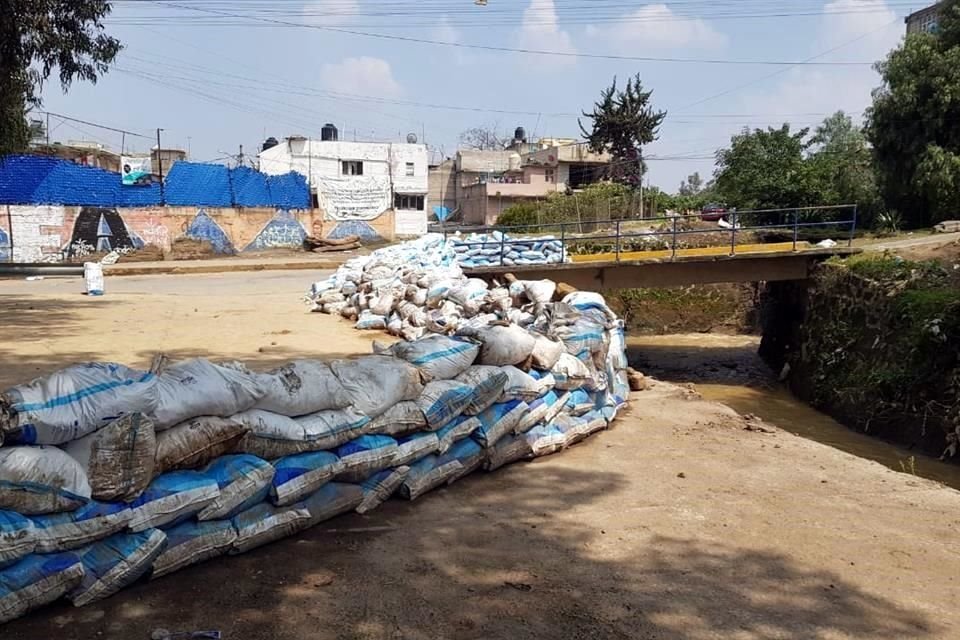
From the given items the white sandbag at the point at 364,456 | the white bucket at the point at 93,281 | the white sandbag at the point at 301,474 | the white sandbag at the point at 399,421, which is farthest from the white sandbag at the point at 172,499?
the white bucket at the point at 93,281

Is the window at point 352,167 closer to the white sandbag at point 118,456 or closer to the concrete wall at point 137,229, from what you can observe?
the concrete wall at point 137,229

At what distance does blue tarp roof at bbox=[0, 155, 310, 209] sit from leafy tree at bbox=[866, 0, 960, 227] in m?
19.7

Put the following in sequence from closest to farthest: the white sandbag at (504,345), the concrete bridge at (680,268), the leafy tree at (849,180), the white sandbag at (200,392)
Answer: the white sandbag at (200,392), the white sandbag at (504,345), the concrete bridge at (680,268), the leafy tree at (849,180)

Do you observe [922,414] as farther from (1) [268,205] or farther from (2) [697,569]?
(1) [268,205]

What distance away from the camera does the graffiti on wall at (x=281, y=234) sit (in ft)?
87.4

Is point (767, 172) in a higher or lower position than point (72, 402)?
higher

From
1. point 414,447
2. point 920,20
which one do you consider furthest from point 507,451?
point 920,20

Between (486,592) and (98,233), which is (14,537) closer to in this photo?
(486,592)

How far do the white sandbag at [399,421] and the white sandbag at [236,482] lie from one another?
2.07ft

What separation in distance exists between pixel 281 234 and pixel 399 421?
24.6 metres

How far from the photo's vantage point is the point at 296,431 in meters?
3.37

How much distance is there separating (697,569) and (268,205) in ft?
85.5

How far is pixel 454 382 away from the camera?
428 centimetres

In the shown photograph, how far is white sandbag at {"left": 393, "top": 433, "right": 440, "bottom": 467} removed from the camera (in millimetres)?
3842
